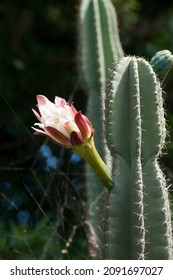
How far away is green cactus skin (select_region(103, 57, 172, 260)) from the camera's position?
2.23m

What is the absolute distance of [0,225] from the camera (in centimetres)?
311

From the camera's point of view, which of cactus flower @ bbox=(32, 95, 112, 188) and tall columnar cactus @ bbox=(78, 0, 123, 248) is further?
tall columnar cactus @ bbox=(78, 0, 123, 248)

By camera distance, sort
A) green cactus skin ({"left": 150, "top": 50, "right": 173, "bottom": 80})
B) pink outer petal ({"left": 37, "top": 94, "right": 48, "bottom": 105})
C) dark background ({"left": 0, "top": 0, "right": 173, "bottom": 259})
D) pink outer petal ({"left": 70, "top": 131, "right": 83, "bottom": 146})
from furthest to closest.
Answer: dark background ({"left": 0, "top": 0, "right": 173, "bottom": 259})
green cactus skin ({"left": 150, "top": 50, "right": 173, "bottom": 80})
pink outer petal ({"left": 37, "top": 94, "right": 48, "bottom": 105})
pink outer petal ({"left": 70, "top": 131, "right": 83, "bottom": 146})

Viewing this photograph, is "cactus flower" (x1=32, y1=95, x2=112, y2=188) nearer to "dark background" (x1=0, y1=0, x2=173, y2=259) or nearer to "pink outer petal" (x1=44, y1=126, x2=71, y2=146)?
"pink outer petal" (x1=44, y1=126, x2=71, y2=146)

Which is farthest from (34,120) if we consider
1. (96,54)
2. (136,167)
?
(136,167)

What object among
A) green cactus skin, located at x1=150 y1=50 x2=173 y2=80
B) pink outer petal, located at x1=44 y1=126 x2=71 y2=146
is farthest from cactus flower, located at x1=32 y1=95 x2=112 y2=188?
green cactus skin, located at x1=150 y1=50 x2=173 y2=80

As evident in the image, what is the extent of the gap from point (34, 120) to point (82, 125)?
189 cm

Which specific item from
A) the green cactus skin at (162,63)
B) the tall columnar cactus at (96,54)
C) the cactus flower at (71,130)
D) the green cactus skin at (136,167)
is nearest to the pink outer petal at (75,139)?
the cactus flower at (71,130)

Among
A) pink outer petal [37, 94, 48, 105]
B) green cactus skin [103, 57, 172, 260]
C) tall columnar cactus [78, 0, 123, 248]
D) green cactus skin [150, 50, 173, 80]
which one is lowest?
green cactus skin [103, 57, 172, 260]

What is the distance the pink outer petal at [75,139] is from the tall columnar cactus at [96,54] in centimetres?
83

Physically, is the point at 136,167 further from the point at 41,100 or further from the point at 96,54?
the point at 96,54

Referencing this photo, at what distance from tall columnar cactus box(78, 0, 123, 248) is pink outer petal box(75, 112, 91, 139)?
0.82 m

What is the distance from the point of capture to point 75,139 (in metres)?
2.15
